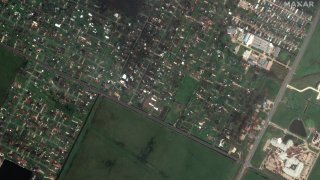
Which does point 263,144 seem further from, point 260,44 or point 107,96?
point 107,96

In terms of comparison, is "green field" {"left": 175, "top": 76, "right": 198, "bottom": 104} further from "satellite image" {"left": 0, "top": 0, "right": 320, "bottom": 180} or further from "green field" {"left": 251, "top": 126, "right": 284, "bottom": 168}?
"green field" {"left": 251, "top": 126, "right": 284, "bottom": 168}

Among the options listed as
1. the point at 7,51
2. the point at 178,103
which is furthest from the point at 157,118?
the point at 7,51

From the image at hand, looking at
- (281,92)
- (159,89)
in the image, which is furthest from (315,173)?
(159,89)

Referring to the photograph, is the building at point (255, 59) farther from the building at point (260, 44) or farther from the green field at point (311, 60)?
the green field at point (311, 60)

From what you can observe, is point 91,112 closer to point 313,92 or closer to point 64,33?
point 64,33

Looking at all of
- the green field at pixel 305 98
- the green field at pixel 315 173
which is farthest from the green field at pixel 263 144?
the green field at pixel 315 173

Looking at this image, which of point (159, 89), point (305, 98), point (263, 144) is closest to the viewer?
point (159, 89)
